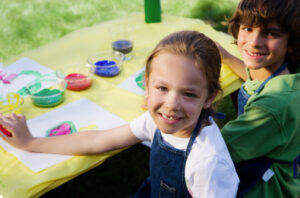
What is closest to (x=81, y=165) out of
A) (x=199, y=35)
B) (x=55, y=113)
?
(x=55, y=113)

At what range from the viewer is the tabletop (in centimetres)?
112

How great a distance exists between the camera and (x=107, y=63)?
1.75m

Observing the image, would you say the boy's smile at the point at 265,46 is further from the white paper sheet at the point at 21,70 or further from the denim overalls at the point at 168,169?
the white paper sheet at the point at 21,70

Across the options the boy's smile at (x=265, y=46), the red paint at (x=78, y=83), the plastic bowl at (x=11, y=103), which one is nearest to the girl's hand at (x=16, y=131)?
the plastic bowl at (x=11, y=103)

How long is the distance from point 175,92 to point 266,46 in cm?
61

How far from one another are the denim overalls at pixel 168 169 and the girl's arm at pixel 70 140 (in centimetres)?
13

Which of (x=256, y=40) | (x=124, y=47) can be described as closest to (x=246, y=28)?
(x=256, y=40)

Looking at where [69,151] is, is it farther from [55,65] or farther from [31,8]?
[31,8]

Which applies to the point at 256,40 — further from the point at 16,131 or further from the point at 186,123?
the point at 16,131

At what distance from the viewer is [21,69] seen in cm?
175

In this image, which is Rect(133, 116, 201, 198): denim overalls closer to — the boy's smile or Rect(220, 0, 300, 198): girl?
Rect(220, 0, 300, 198): girl

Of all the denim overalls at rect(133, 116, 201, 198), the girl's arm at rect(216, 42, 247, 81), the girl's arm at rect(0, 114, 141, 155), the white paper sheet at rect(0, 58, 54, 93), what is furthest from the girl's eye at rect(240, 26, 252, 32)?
the white paper sheet at rect(0, 58, 54, 93)

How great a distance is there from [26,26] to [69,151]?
2936 millimetres

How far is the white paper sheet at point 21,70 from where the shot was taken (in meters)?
1.61
